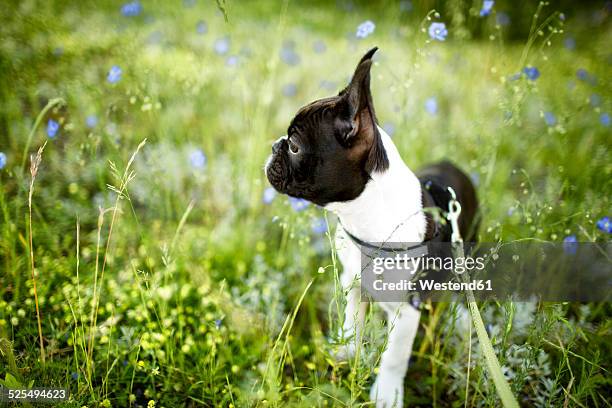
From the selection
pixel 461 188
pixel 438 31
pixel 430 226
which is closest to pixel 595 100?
pixel 461 188

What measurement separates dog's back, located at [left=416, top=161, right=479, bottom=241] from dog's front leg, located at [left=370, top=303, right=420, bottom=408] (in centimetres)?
70

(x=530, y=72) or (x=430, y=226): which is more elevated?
(x=530, y=72)

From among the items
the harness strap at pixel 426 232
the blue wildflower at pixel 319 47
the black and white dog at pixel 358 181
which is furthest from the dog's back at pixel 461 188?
the blue wildflower at pixel 319 47

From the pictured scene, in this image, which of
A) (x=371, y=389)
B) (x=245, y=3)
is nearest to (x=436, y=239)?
(x=371, y=389)

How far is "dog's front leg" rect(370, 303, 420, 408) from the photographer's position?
2129mm

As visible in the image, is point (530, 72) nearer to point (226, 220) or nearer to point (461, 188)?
point (461, 188)

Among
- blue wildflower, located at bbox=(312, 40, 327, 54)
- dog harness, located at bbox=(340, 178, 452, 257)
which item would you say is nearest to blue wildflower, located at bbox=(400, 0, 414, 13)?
blue wildflower, located at bbox=(312, 40, 327, 54)

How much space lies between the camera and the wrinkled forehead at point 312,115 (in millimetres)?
1809

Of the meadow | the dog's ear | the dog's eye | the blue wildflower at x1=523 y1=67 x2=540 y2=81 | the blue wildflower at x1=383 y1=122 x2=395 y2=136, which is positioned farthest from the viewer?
the blue wildflower at x1=383 y1=122 x2=395 y2=136

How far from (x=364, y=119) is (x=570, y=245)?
1481 millimetres

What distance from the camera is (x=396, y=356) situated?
215 cm

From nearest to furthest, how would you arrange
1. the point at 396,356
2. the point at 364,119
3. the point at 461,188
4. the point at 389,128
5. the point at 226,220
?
the point at 364,119 → the point at 396,356 → the point at 461,188 → the point at 226,220 → the point at 389,128

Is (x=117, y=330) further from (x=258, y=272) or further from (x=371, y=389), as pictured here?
(x=371, y=389)

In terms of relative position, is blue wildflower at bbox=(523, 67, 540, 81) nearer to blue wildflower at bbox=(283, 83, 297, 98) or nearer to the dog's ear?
the dog's ear
